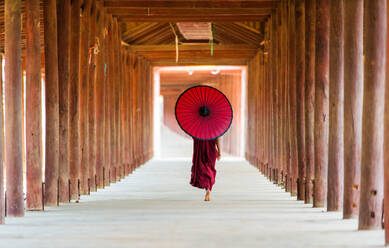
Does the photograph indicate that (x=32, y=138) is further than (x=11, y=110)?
Yes

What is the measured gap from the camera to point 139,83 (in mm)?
19875

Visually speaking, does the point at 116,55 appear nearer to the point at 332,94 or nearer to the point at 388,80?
the point at 332,94

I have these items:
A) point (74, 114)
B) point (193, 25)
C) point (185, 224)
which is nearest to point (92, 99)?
point (74, 114)

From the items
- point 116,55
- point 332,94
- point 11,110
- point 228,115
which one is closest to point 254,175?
point 116,55

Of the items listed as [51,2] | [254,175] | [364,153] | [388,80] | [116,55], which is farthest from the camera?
[254,175]

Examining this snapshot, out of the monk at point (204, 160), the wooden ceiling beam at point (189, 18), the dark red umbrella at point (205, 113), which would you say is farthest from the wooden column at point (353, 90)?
the wooden ceiling beam at point (189, 18)

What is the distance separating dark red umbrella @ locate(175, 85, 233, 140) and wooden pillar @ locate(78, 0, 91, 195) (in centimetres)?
218

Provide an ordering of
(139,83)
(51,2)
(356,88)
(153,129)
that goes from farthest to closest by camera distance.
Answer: (153,129) < (139,83) < (51,2) < (356,88)

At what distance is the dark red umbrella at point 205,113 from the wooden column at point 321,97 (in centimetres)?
134

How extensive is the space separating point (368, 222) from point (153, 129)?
18.5 m

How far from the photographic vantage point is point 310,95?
31.1ft

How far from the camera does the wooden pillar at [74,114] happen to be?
10000mm

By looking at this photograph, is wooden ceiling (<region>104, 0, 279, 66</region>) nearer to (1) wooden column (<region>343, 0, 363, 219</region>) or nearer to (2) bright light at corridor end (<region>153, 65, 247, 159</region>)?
(2) bright light at corridor end (<region>153, 65, 247, 159</region>)

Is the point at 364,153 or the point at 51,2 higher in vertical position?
the point at 51,2
